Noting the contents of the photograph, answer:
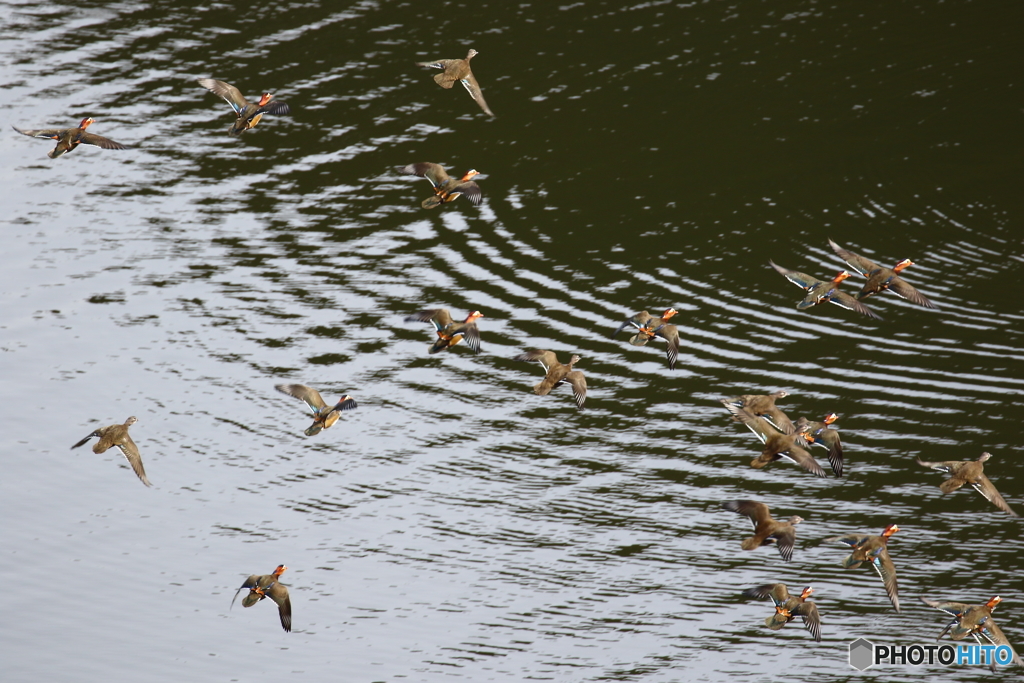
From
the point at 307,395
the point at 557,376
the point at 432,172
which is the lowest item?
the point at 557,376

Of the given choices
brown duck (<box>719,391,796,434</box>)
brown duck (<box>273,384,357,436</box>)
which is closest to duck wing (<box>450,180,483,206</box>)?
brown duck (<box>273,384,357,436</box>)

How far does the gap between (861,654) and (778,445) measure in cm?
398

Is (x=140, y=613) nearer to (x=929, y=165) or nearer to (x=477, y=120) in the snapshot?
(x=477, y=120)

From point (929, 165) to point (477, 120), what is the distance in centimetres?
1278

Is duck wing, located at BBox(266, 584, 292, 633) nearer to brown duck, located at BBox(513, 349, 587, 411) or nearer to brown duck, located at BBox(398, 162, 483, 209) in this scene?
brown duck, located at BBox(513, 349, 587, 411)

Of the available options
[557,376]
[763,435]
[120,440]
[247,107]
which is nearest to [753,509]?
[763,435]

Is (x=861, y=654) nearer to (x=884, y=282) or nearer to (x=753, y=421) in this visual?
(x=753, y=421)

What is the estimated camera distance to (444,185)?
60.8ft

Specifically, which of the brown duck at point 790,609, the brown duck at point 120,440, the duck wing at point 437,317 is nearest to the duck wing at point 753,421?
the brown duck at point 790,609

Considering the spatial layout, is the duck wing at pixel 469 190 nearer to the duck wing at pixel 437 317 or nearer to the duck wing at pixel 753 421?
the duck wing at pixel 437 317

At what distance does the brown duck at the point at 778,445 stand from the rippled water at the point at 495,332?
3183 millimetres

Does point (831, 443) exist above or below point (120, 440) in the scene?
below

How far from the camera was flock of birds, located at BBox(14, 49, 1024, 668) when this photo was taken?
16375mm

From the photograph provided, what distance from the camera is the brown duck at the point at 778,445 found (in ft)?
52.8
